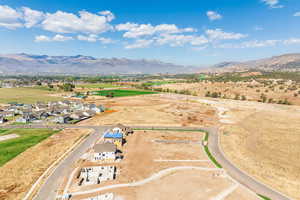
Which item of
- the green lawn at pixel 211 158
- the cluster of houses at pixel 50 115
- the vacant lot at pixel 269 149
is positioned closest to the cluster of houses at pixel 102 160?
the green lawn at pixel 211 158

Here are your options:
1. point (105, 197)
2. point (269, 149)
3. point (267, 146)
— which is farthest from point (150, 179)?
point (267, 146)

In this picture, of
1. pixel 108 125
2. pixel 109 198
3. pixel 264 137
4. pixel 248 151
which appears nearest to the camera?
pixel 109 198

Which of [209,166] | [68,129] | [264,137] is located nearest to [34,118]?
[68,129]

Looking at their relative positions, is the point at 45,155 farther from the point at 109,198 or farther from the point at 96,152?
the point at 109,198

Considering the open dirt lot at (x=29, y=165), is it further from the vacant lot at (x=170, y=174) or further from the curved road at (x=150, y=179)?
the vacant lot at (x=170, y=174)

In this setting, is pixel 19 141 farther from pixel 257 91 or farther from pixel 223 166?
pixel 257 91

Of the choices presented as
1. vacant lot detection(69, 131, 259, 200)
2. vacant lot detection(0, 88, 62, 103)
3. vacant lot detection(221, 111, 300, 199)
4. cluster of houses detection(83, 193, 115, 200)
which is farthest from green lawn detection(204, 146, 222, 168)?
vacant lot detection(0, 88, 62, 103)
